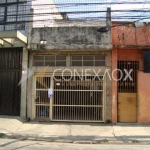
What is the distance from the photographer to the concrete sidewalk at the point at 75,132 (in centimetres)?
814

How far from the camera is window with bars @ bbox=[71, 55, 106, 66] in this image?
440 inches

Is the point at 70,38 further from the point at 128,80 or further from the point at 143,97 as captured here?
the point at 143,97

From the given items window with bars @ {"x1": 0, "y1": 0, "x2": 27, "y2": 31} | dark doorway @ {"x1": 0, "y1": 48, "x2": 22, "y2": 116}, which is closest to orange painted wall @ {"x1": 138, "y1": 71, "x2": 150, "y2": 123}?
dark doorway @ {"x1": 0, "y1": 48, "x2": 22, "y2": 116}

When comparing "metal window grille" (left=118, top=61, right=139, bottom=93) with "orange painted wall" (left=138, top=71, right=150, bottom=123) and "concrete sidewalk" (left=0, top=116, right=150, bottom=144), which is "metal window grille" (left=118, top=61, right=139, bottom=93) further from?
"concrete sidewalk" (left=0, top=116, right=150, bottom=144)

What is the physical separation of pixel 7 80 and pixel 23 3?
13.3 feet

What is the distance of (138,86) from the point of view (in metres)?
10.7

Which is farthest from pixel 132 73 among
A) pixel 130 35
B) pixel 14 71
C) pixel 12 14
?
pixel 12 14

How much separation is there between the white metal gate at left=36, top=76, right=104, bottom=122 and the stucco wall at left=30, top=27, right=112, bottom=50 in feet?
5.08

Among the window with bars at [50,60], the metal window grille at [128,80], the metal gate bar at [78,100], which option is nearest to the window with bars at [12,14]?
the window with bars at [50,60]

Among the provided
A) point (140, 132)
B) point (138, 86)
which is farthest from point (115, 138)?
point (138, 86)

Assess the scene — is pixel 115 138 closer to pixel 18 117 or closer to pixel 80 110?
pixel 80 110

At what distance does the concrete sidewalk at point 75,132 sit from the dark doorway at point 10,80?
2.11ft

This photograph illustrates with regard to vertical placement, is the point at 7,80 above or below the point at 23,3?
below

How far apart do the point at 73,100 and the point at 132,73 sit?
123 inches
